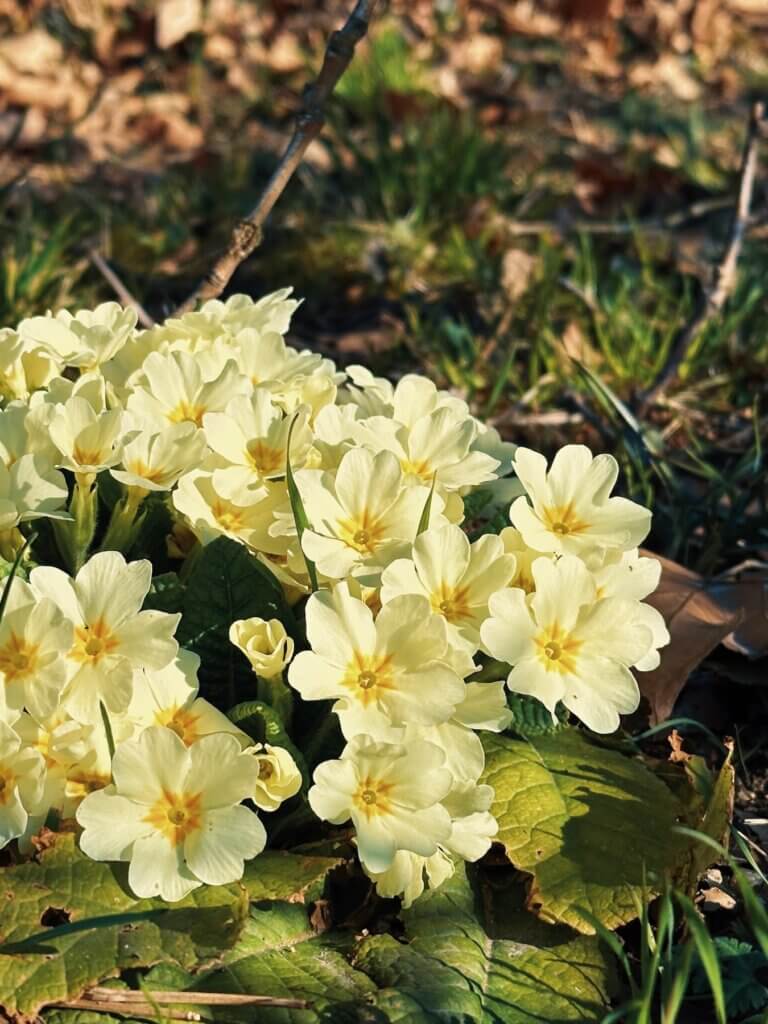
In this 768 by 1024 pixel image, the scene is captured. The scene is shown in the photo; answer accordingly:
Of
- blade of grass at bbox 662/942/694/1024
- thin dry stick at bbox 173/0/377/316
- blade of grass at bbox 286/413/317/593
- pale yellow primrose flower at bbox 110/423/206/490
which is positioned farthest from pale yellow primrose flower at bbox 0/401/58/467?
blade of grass at bbox 662/942/694/1024

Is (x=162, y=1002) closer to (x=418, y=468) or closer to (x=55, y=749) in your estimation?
(x=55, y=749)

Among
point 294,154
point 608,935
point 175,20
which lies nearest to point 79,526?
point 608,935

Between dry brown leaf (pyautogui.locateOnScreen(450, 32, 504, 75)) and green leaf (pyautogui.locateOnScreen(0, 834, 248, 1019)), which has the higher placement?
green leaf (pyautogui.locateOnScreen(0, 834, 248, 1019))

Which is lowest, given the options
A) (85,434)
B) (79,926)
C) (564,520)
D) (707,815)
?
(707,815)

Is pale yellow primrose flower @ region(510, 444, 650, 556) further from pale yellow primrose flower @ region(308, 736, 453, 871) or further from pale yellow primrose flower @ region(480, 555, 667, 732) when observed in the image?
pale yellow primrose flower @ region(308, 736, 453, 871)

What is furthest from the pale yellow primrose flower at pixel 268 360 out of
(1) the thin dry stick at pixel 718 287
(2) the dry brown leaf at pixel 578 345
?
(2) the dry brown leaf at pixel 578 345

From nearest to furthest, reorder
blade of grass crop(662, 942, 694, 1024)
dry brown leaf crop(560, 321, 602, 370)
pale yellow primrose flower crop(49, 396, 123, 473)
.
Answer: blade of grass crop(662, 942, 694, 1024) < pale yellow primrose flower crop(49, 396, 123, 473) < dry brown leaf crop(560, 321, 602, 370)

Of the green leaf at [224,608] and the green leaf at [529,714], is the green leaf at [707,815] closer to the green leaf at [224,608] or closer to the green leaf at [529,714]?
the green leaf at [529,714]
